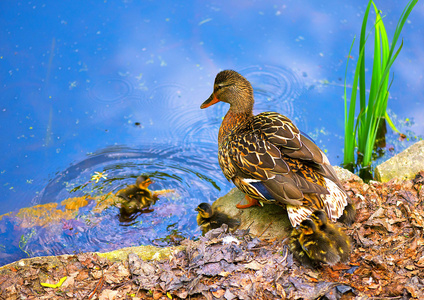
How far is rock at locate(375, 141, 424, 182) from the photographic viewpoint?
178 inches

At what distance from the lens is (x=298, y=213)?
140 inches

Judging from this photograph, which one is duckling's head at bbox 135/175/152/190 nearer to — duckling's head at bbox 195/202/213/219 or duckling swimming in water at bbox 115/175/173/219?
duckling swimming in water at bbox 115/175/173/219

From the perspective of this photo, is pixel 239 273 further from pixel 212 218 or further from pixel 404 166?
pixel 404 166

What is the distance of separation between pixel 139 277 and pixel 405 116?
4019 mm

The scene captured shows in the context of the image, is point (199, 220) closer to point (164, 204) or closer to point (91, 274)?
point (164, 204)

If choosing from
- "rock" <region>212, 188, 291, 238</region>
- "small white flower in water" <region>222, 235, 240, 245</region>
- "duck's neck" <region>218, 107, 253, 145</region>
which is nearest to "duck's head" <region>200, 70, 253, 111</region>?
"duck's neck" <region>218, 107, 253, 145</region>

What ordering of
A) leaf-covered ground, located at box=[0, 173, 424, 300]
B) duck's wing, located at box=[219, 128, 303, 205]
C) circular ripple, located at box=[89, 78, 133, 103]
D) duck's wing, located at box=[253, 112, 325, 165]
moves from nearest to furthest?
leaf-covered ground, located at box=[0, 173, 424, 300] < duck's wing, located at box=[219, 128, 303, 205] < duck's wing, located at box=[253, 112, 325, 165] < circular ripple, located at box=[89, 78, 133, 103]

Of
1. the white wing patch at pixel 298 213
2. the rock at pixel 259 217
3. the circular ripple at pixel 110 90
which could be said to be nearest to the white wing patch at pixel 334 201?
the white wing patch at pixel 298 213

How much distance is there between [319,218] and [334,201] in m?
0.36

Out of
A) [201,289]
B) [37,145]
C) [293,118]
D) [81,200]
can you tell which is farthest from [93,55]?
[201,289]

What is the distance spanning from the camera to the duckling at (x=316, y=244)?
327cm

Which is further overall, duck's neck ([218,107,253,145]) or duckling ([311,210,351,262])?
duck's neck ([218,107,253,145])

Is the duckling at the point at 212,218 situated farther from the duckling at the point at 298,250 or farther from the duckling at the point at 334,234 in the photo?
the duckling at the point at 334,234

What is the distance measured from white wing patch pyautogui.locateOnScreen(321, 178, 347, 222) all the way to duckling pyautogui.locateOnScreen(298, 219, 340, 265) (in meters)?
0.32
